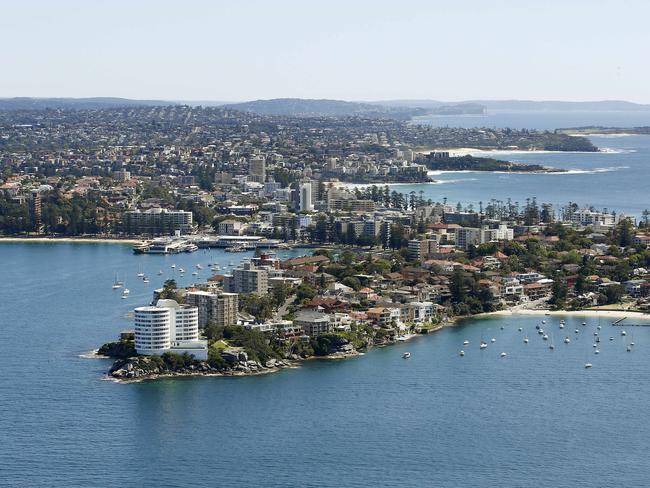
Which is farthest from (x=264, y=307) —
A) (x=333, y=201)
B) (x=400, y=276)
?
(x=333, y=201)

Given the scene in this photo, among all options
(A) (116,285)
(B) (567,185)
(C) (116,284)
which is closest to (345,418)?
(A) (116,285)

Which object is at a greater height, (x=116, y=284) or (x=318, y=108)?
(x=116, y=284)

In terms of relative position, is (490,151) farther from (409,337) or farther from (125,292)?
(409,337)

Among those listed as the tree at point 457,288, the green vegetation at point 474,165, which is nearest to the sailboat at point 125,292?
the tree at point 457,288

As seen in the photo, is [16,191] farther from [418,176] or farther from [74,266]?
[418,176]

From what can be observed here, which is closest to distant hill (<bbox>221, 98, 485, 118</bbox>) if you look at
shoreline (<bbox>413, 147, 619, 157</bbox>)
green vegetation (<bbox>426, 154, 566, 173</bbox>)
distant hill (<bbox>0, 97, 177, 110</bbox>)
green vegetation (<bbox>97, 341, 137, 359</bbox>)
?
distant hill (<bbox>0, 97, 177, 110</bbox>)

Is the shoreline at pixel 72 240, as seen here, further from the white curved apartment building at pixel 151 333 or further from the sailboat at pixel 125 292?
the white curved apartment building at pixel 151 333
